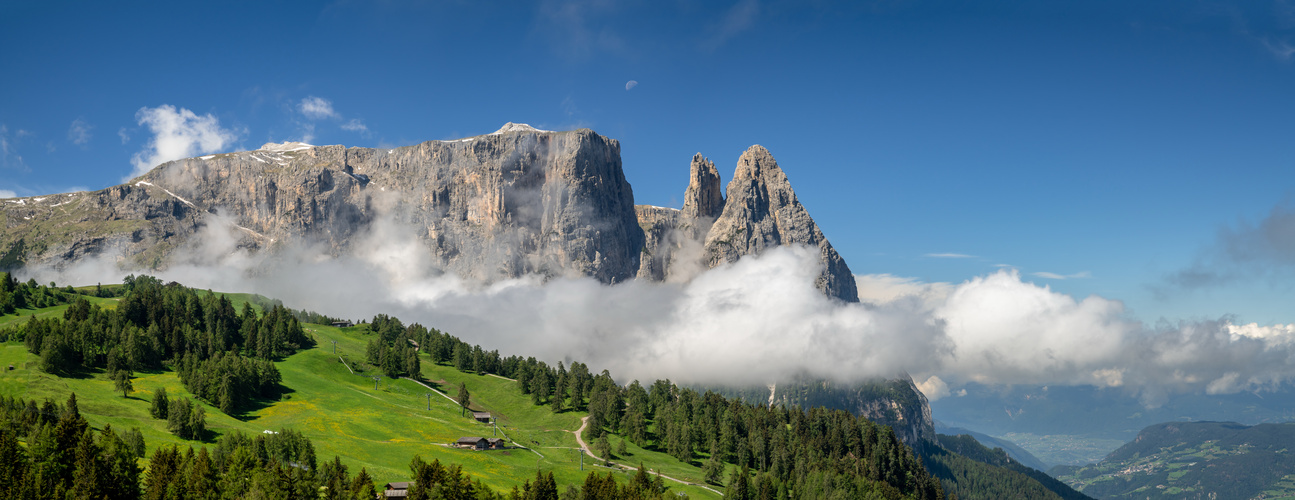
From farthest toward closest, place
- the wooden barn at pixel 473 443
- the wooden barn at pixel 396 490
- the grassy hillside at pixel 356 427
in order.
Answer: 1. the wooden barn at pixel 473 443
2. the grassy hillside at pixel 356 427
3. the wooden barn at pixel 396 490

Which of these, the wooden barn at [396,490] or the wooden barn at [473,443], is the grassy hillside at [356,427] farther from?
the wooden barn at [396,490]

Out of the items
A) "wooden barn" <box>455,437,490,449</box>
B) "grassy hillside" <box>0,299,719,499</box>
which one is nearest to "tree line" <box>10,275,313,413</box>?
"grassy hillside" <box>0,299,719,499</box>

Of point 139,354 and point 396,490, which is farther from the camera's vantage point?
point 139,354

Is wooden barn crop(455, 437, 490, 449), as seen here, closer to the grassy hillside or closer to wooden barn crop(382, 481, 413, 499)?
the grassy hillside

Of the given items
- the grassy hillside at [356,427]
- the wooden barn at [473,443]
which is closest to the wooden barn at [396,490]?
the grassy hillside at [356,427]

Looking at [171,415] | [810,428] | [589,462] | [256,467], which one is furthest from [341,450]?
[810,428]

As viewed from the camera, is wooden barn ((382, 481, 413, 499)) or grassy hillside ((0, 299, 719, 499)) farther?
grassy hillside ((0, 299, 719, 499))

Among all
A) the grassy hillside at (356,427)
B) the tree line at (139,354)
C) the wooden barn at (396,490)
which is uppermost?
the tree line at (139,354)

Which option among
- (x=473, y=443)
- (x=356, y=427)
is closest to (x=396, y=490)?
(x=473, y=443)

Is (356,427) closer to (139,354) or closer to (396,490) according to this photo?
(139,354)

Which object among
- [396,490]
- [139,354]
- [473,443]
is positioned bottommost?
[396,490]

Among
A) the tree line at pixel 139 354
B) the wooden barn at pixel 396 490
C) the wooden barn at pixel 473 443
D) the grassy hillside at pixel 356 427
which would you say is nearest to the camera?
the wooden barn at pixel 396 490

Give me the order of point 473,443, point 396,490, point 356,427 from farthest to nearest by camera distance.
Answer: point 356,427 → point 473,443 → point 396,490

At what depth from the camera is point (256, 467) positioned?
102 m
